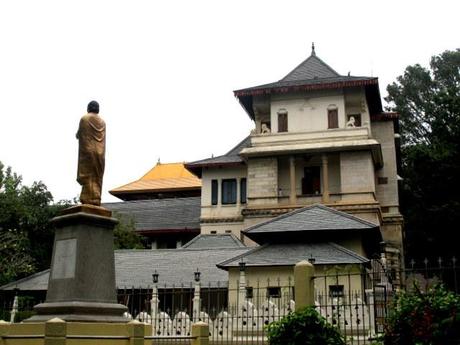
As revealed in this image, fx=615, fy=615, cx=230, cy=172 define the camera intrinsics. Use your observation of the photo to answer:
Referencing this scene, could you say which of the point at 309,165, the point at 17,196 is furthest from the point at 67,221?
the point at 309,165

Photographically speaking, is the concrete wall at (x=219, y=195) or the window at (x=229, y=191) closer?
the concrete wall at (x=219, y=195)

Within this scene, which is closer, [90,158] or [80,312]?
[80,312]

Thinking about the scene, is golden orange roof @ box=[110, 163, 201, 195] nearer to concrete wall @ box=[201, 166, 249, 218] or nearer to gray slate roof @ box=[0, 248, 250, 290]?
concrete wall @ box=[201, 166, 249, 218]

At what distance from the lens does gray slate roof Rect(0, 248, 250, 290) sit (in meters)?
29.0

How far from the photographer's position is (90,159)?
12.8 m

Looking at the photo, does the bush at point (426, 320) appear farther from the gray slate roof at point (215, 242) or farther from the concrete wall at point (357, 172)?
the concrete wall at point (357, 172)

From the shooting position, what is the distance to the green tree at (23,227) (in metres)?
31.9

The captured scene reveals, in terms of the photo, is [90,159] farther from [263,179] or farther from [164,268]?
[263,179]

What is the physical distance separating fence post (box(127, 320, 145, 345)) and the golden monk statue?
271cm

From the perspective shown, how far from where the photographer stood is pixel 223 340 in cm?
1978

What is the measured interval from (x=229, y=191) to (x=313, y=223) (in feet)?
55.0

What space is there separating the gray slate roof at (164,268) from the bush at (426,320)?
Answer: 18.9m

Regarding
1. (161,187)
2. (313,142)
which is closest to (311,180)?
(313,142)

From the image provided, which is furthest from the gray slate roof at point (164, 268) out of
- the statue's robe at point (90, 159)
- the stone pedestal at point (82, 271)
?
the stone pedestal at point (82, 271)
